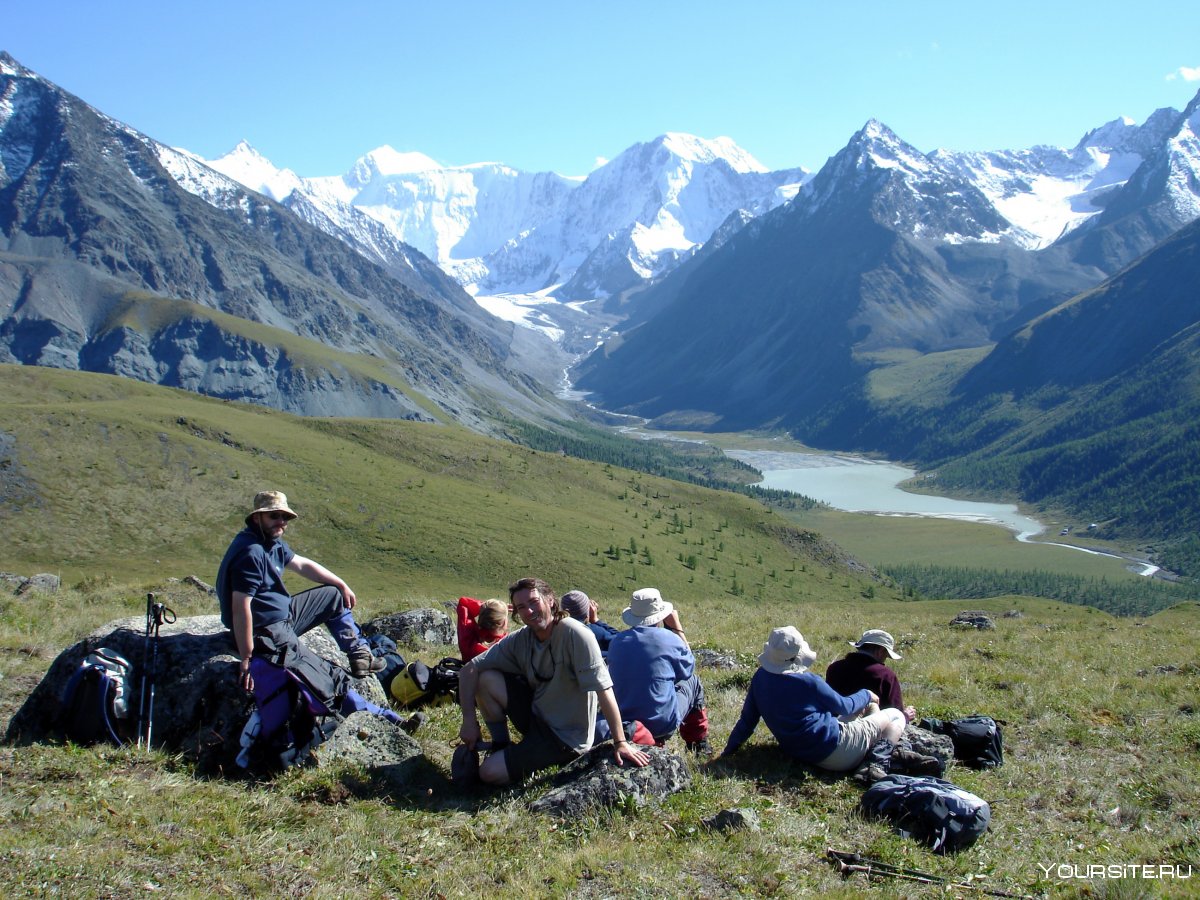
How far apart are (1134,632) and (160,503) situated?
6592cm

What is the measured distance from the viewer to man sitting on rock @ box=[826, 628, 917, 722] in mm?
12078

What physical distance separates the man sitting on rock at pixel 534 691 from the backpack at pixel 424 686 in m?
2.83

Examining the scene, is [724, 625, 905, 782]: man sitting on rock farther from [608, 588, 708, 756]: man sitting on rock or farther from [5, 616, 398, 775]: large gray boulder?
[5, 616, 398, 775]: large gray boulder

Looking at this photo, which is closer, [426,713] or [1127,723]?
[426,713]

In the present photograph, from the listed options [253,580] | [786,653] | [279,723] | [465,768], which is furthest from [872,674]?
[253,580]

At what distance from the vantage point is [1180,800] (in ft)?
34.7

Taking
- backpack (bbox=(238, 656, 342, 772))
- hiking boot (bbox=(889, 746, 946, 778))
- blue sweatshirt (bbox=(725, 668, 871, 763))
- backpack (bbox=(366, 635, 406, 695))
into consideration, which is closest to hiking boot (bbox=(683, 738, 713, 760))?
blue sweatshirt (bbox=(725, 668, 871, 763))

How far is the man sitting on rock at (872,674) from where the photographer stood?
12.1m

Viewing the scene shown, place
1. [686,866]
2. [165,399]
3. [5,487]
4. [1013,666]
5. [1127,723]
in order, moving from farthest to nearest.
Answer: [165,399], [5,487], [1013,666], [1127,723], [686,866]

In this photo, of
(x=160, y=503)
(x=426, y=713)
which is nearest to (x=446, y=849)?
(x=426, y=713)

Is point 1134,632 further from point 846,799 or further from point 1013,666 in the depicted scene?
point 846,799

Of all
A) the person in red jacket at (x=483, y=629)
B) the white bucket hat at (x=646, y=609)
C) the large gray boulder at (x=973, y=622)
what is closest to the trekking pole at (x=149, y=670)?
the person in red jacket at (x=483, y=629)

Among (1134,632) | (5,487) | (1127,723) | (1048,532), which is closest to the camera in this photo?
(1127,723)

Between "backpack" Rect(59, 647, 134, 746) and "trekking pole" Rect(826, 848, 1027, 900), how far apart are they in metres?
8.88
